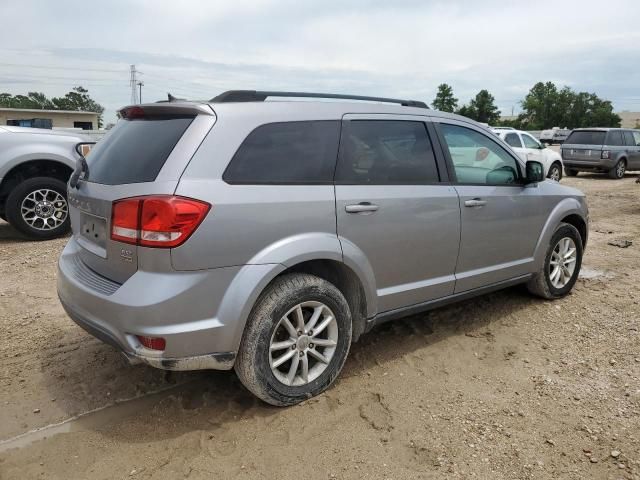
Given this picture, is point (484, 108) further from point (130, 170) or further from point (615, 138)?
point (130, 170)

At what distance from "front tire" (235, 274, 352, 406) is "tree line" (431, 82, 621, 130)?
62350mm

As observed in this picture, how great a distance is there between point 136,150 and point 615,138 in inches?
703

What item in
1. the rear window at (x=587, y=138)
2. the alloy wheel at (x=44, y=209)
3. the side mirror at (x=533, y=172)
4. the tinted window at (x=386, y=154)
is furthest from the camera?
the rear window at (x=587, y=138)

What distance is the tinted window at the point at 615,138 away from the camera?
1700 centimetres

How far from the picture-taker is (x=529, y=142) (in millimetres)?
14922

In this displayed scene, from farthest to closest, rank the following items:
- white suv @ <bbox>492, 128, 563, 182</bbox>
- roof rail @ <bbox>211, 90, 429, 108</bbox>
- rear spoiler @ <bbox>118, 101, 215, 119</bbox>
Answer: white suv @ <bbox>492, 128, 563, 182</bbox> → roof rail @ <bbox>211, 90, 429, 108</bbox> → rear spoiler @ <bbox>118, 101, 215, 119</bbox>

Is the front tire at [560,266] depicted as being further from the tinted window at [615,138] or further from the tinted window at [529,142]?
the tinted window at [615,138]

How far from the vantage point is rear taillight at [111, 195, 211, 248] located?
8.48 feet

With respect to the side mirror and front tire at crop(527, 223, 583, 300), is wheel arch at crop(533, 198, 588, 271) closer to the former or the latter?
front tire at crop(527, 223, 583, 300)

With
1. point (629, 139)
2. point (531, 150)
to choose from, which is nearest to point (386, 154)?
point (531, 150)

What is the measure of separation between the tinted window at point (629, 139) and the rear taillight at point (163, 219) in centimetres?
1842

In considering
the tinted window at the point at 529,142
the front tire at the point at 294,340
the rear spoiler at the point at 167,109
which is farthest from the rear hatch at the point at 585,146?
the rear spoiler at the point at 167,109

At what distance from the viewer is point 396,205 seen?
3406 mm

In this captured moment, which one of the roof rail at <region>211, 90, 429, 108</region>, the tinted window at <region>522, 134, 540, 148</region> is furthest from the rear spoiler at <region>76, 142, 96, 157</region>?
the tinted window at <region>522, 134, 540, 148</region>
